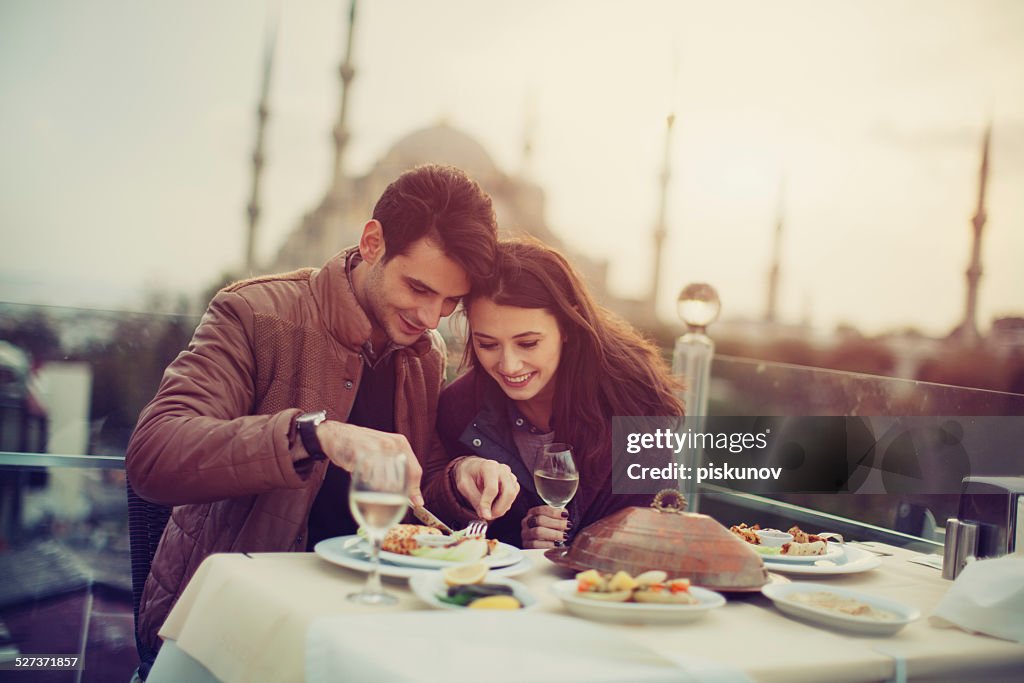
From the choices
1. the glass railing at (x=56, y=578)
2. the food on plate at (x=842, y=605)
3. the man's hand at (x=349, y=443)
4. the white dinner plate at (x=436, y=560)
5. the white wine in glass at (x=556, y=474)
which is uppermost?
the man's hand at (x=349, y=443)

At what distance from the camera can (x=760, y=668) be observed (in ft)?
2.71

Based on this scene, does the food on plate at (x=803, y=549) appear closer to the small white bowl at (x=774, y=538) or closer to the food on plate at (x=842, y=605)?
the small white bowl at (x=774, y=538)

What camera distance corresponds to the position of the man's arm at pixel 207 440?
128cm

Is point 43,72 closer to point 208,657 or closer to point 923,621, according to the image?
point 208,657

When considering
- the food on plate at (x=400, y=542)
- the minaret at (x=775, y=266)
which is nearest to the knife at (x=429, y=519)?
the food on plate at (x=400, y=542)

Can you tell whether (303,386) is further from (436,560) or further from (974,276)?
(974,276)

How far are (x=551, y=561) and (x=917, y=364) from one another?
3019 cm

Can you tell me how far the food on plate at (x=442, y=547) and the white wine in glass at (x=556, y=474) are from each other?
205mm

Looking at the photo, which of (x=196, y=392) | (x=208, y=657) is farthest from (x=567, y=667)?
(x=196, y=392)

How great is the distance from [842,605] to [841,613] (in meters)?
0.06

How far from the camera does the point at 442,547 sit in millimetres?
1160

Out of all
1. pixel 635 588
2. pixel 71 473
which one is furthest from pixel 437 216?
pixel 71 473

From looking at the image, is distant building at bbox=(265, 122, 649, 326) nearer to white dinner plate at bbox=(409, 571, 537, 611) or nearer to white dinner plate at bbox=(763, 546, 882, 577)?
white dinner plate at bbox=(763, 546, 882, 577)

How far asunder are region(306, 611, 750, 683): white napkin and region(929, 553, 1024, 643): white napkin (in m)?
0.37
